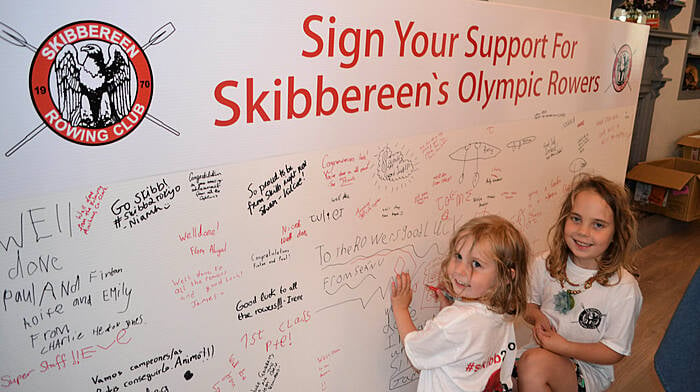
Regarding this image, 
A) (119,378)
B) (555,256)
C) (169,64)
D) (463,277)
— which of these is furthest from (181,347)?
(555,256)

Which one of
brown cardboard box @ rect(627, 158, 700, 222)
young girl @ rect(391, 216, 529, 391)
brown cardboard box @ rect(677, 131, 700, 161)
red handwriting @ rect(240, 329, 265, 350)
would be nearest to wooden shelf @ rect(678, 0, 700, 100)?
brown cardboard box @ rect(677, 131, 700, 161)

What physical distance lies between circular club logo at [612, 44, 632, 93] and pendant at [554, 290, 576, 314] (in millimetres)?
1187

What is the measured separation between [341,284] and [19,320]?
0.82 metres

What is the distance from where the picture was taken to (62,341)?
107 cm

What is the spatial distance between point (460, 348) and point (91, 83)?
3.72 ft

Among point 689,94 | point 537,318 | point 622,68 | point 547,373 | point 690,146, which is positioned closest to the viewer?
point 547,373

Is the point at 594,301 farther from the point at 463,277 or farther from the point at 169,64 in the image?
the point at 169,64

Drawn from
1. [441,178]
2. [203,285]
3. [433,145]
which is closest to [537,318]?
[441,178]

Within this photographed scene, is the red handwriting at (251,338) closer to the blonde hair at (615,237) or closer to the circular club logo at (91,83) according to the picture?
the circular club logo at (91,83)

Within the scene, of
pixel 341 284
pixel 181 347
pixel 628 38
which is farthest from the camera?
pixel 628 38

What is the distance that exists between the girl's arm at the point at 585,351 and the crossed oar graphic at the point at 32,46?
1.45m

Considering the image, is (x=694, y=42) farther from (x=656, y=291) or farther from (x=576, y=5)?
(x=576, y=5)

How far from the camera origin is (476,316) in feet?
4.94

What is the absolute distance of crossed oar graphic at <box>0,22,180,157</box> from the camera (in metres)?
0.90
